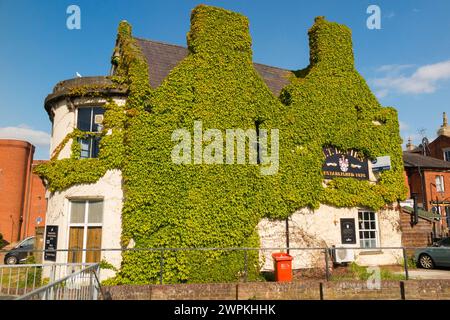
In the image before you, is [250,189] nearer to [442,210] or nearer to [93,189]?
[93,189]

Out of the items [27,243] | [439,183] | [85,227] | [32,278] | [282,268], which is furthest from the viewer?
[439,183]

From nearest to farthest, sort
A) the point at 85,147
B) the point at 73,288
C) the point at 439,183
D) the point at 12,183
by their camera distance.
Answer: the point at 73,288, the point at 85,147, the point at 439,183, the point at 12,183

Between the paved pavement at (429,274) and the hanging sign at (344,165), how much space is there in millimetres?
4553

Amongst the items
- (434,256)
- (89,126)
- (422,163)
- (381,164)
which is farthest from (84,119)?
(422,163)

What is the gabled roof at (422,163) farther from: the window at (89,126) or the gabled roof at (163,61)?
the window at (89,126)

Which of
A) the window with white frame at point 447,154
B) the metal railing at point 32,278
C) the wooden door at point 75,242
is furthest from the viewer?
the window with white frame at point 447,154

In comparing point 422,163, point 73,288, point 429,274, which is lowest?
point 429,274

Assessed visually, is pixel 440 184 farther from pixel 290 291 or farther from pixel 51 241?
pixel 51 241

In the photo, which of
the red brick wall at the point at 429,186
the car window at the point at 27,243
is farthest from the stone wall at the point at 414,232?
the car window at the point at 27,243

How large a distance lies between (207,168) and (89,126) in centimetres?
484

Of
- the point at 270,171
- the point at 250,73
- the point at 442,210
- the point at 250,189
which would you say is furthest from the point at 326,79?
the point at 442,210

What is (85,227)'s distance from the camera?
12.4 meters

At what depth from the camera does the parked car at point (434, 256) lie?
1494cm

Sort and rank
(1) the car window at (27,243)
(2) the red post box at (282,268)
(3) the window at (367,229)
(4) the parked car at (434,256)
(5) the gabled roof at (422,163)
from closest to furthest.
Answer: (2) the red post box at (282,268)
(4) the parked car at (434,256)
(3) the window at (367,229)
(1) the car window at (27,243)
(5) the gabled roof at (422,163)
